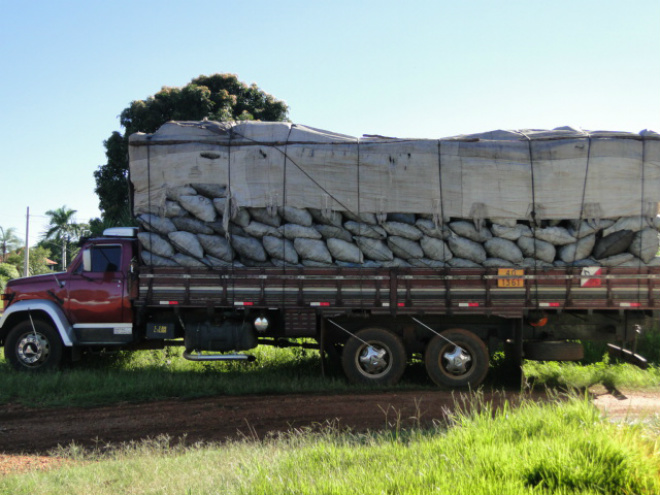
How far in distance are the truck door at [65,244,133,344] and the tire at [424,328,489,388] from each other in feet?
15.8

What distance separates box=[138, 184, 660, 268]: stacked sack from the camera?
307 inches

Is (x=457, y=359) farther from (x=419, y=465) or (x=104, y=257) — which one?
(x=104, y=257)

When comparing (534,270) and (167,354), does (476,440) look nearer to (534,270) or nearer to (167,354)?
(534,270)

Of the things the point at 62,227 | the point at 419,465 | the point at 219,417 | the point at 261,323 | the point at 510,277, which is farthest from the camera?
the point at 62,227

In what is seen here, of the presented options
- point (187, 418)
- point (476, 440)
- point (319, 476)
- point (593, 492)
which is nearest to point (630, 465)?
point (593, 492)

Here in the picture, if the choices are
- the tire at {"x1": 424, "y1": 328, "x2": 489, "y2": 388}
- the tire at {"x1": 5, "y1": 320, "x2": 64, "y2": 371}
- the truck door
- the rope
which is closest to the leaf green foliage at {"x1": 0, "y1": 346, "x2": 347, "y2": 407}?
the tire at {"x1": 5, "y1": 320, "x2": 64, "y2": 371}

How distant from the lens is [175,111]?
65.7ft

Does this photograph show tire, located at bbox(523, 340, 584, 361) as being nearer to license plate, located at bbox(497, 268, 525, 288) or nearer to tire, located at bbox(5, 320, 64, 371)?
license plate, located at bbox(497, 268, 525, 288)

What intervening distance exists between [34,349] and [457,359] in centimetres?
670

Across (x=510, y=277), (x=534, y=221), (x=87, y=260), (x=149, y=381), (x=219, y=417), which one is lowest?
(x=219, y=417)

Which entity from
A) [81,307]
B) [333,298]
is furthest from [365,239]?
[81,307]

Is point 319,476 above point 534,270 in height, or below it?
below

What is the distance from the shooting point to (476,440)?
4352 millimetres

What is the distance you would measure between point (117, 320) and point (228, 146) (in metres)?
3.28
